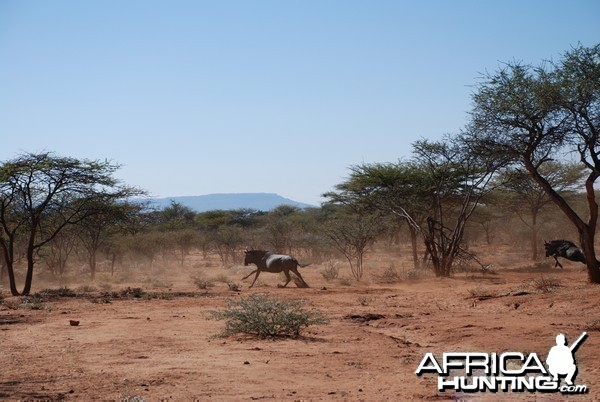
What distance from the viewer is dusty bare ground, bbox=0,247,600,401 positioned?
7.13m

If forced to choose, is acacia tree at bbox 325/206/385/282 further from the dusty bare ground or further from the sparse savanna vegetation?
the dusty bare ground

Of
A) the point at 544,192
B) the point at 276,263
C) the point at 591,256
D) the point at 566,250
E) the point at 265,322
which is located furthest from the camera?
the point at 544,192

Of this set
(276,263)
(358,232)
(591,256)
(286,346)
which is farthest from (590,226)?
(358,232)

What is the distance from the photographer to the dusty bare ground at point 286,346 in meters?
7.13

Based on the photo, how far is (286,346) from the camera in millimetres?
10047

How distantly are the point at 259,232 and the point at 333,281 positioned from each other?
17.8 m

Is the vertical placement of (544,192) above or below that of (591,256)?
above

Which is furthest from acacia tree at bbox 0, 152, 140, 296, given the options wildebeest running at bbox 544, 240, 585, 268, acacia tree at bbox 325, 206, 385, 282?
wildebeest running at bbox 544, 240, 585, 268

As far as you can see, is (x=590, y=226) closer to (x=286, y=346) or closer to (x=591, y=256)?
(x=591, y=256)

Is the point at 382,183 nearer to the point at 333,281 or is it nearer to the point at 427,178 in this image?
the point at 427,178

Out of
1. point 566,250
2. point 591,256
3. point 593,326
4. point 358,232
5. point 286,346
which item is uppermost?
point 358,232

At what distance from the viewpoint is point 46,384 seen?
7477mm

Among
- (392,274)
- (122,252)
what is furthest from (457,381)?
(122,252)

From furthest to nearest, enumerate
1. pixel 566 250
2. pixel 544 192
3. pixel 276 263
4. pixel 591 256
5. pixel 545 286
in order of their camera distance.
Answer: pixel 544 192 → pixel 566 250 → pixel 276 263 → pixel 591 256 → pixel 545 286
